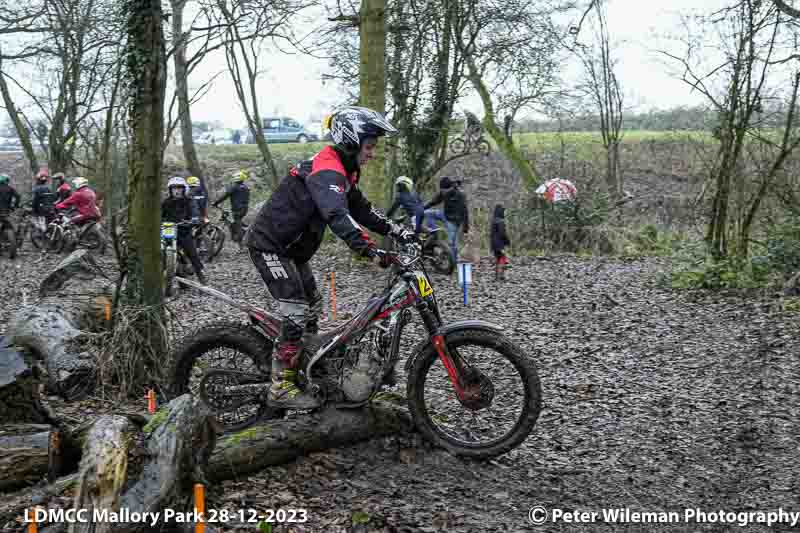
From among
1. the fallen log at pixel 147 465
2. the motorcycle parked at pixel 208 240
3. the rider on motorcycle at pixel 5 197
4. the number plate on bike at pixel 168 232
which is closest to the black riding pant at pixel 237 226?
the motorcycle parked at pixel 208 240

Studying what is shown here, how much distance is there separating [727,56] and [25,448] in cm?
1203

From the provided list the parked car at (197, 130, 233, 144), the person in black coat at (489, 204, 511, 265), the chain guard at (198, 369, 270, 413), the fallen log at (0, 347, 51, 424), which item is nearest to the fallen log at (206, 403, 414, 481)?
the chain guard at (198, 369, 270, 413)

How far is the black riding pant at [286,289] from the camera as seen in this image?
5.37 metres

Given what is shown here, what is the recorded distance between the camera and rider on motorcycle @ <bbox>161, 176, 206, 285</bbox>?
46.1 ft

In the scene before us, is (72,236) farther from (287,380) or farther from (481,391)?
(481,391)

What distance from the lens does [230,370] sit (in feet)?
18.6

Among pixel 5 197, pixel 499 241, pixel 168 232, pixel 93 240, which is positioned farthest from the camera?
pixel 5 197

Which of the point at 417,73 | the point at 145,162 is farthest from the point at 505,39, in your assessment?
the point at 145,162

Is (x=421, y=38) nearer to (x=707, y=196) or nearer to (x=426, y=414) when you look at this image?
(x=707, y=196)

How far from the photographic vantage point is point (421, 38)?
754 inches

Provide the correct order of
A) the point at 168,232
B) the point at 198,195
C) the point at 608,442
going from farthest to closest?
the point at 198,195, the point at 168,232, the point at 608,442

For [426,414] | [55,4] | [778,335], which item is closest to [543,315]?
[778,335]

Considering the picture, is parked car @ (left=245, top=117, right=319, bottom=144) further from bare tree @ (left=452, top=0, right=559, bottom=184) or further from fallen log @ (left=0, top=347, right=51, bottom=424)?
fallen log @ (left=0, top=347, right=51, bottom=424)

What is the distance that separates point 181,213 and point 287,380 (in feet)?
31.0
